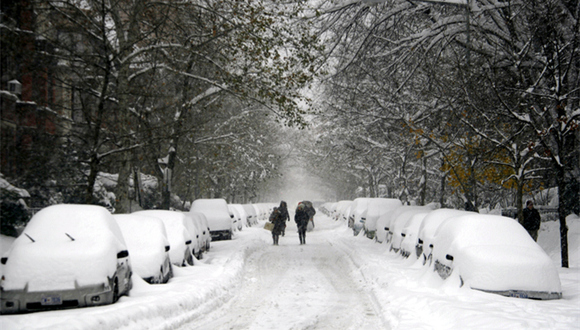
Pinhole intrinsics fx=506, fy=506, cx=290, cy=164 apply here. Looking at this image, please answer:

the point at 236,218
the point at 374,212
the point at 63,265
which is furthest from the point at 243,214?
the point at 63,265

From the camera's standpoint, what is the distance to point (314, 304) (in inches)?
364

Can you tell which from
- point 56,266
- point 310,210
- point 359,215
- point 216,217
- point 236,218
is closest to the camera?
point 56,266

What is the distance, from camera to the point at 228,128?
3112cm

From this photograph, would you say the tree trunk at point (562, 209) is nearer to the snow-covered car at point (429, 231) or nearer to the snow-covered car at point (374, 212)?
the snow-covered car at point (429, 231)

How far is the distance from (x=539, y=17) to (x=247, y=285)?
10048 millimetres

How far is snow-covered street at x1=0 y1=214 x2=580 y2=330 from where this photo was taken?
692 cm

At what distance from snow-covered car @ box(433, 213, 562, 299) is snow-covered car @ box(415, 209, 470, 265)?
1.87 m

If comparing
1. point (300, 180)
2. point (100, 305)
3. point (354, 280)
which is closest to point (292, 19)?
point (354, 280)

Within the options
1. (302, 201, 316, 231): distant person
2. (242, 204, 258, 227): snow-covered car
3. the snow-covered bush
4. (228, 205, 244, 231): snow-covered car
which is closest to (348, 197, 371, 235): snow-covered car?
(302, 201, 316, 231): distant person

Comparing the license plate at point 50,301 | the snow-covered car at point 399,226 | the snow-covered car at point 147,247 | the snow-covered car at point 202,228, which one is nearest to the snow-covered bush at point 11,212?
the snow-covered car at point 202,228

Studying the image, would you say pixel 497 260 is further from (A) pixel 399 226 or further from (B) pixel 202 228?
(B) pixel 202 228

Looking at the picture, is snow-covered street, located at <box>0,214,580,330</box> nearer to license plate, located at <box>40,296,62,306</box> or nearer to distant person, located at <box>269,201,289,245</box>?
license plate, located at <box>40,296,62,306</box>

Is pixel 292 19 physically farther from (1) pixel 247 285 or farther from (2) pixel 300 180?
(2) pixel 300 180

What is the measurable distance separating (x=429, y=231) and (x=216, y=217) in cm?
1293
